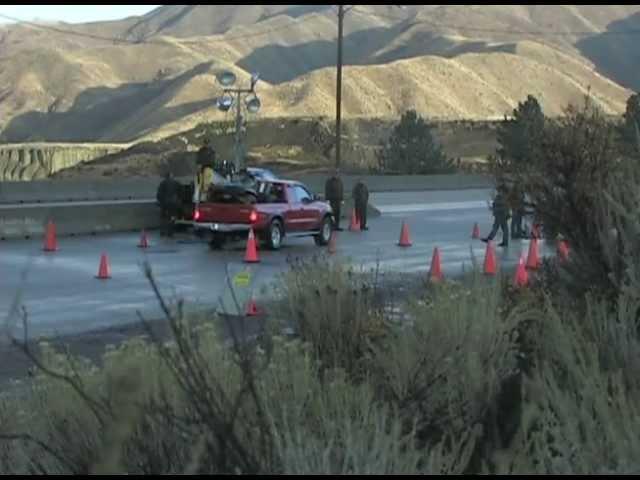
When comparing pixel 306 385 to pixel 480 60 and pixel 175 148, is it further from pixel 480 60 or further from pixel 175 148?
pixel 480 60

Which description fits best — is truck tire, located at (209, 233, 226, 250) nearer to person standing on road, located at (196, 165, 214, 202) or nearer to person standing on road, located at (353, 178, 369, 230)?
person standing on road, located at (196, 165, 214, 202)

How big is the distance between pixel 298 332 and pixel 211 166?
1854cm

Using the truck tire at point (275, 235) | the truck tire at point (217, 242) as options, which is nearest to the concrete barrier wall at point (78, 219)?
the truck tire at point (217, 242)

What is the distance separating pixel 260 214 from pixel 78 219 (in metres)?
5.02

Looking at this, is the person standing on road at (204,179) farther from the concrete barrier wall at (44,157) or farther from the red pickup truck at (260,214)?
the concrete barrier wall at (44,157)

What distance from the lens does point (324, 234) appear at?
2620cm

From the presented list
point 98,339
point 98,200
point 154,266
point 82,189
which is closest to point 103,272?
point 154,266

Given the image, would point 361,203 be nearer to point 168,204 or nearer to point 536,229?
point 168,204

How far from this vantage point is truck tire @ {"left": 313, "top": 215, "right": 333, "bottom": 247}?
26031 mm

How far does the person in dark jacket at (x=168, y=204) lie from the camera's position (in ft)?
87.5

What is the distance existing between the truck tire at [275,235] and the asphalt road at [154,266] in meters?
0.37

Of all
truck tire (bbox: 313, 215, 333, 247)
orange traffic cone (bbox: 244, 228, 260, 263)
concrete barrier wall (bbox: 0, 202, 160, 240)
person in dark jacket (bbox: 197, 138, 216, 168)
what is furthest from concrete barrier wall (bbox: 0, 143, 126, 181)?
orange traffic cone (bbox: 244, 228, 260, 263)

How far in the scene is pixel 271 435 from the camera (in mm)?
4172

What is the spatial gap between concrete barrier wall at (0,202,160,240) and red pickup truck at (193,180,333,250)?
2.89m
